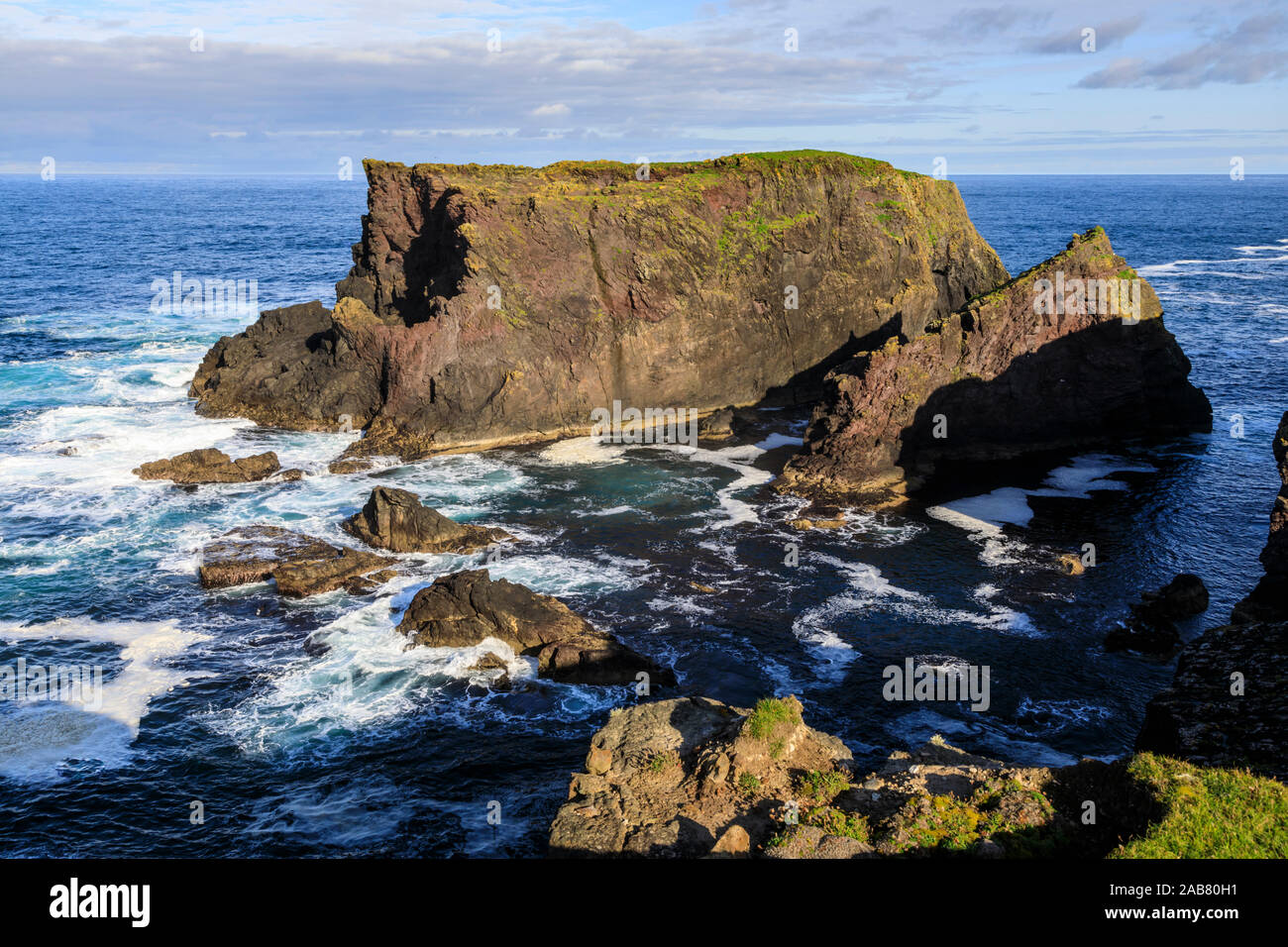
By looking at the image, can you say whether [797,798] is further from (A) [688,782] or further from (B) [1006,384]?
(B) [1006,384]

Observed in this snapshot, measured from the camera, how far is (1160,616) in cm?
3275

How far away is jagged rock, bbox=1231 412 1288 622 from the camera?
2834 cm

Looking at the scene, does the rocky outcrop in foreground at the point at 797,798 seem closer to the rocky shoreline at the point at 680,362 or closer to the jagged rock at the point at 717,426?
the rocky shoreline at the point at 680,362

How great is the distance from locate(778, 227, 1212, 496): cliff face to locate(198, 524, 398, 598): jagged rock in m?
20.8

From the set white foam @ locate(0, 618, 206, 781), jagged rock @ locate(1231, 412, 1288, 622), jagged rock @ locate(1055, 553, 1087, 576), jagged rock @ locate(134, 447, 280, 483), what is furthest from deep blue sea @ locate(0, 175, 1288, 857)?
jagged rock @ locate(1231, 412, 1288, 622)

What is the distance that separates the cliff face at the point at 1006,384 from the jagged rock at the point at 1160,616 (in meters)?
13.8

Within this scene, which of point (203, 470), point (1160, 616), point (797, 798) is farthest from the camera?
point (203, 470)

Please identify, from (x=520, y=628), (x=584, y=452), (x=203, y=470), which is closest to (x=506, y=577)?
(x=520, y=628)

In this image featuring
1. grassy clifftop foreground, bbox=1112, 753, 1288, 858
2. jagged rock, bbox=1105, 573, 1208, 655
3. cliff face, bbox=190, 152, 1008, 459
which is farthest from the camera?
cliff face, bbox=190, 152, 1008, 459

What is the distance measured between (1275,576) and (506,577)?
26374mm

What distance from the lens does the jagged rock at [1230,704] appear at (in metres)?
17.2

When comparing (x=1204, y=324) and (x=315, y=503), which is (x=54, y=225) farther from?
(x=1204, y=324)

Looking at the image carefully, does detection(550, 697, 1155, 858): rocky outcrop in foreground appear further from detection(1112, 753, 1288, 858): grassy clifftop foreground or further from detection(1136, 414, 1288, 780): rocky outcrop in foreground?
detection(1136, 414, 1288, 780): rocky outcrop in foreground

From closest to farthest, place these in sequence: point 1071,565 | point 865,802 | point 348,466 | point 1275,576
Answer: point 865,802 → point 1275,576 → point 1071,565 → point 348,466
